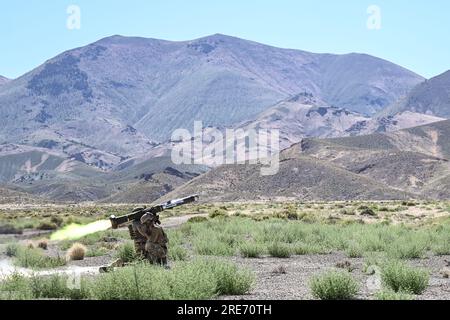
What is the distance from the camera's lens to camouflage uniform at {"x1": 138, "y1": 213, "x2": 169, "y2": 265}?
18.5 meters

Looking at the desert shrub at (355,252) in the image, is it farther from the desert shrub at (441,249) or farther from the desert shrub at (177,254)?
the desert shrub at (177,254)

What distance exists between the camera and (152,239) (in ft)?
60.7

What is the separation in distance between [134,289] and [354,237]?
1831 cm

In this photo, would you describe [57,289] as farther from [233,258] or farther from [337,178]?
[337,178]

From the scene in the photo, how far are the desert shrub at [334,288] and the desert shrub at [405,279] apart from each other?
1285 mm

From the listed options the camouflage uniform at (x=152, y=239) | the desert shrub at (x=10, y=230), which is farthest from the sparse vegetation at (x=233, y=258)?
the desert shrub at (x=10, y=230)

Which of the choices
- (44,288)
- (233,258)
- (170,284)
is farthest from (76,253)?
(170,284)

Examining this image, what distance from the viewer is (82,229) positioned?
73.0 ft

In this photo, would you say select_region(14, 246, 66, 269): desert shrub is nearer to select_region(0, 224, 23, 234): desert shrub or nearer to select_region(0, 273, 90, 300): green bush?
select_region(0, 273, 90, 300): green bush

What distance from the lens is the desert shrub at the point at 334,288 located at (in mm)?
13047

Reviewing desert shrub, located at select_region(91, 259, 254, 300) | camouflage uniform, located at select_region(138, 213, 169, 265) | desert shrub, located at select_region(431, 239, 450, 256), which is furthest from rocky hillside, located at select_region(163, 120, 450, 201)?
desert shrub, located at select_region(91, 259, 254, 300)

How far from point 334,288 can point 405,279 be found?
1.98m
